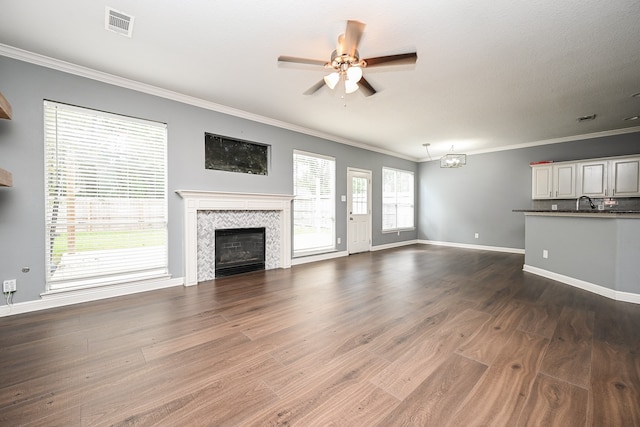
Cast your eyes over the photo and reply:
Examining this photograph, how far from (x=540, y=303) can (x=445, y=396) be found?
2404 mm

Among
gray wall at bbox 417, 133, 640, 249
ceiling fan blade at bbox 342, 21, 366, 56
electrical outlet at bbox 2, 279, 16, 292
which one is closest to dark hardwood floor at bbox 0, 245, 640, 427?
electrical outlet at bbox 2, 279, 16, 292

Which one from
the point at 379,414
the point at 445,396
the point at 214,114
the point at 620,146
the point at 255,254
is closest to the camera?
the point at 379,414

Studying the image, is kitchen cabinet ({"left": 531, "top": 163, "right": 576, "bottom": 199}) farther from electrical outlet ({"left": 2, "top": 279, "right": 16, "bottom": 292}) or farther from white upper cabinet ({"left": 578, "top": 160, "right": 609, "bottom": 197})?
electrical outlet ({"left": 2, "top": 279, "right": 16, "bottom": 292})

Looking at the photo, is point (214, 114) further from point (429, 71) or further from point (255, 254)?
point (429, 71)

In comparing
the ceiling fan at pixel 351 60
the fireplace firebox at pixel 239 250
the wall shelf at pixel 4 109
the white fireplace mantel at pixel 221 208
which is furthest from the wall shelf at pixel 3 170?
the ceiling fan at pixel 351 60

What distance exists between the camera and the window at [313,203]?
537cm

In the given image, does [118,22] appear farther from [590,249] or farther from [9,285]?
[590,249]

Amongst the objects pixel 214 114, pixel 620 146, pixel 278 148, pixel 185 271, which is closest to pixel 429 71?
pixel 278 148

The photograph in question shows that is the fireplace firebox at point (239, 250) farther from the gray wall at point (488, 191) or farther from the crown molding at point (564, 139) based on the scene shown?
the crown molding at point (564, 139)

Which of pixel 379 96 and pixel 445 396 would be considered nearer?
pixel 445 396

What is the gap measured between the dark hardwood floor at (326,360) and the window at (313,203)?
2105mm

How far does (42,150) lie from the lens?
2.91 metres

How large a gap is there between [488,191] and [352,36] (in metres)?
6.61

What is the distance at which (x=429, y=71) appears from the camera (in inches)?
122
